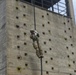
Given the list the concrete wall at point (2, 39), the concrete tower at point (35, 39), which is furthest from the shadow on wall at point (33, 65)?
the concrete wall at point (2, 39)

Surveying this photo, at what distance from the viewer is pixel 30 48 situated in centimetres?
1399

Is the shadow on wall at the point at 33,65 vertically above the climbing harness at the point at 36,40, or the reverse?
the climbing harness at the point at 36,40

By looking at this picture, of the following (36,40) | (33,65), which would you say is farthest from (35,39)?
(33,65)

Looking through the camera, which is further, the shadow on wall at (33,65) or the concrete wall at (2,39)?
the shadow on wall at (33,65)

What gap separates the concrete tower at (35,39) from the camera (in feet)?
43.3

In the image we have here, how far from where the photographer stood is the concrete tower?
13.2 meters

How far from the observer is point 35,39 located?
13602 mm

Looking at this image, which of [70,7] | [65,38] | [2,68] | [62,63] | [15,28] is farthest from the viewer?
[70,7]

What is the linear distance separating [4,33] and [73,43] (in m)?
5.07

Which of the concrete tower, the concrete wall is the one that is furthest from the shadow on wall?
the concrete wall

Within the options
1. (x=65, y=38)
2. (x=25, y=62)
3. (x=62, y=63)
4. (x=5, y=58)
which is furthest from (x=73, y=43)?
(x=5, y=58)

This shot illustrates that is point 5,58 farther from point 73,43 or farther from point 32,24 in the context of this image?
point 73,43

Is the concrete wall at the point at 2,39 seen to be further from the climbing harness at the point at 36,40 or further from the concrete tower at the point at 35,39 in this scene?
the climbing harness at the point at 36,40

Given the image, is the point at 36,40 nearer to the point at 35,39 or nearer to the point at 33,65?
the point at 35,39
